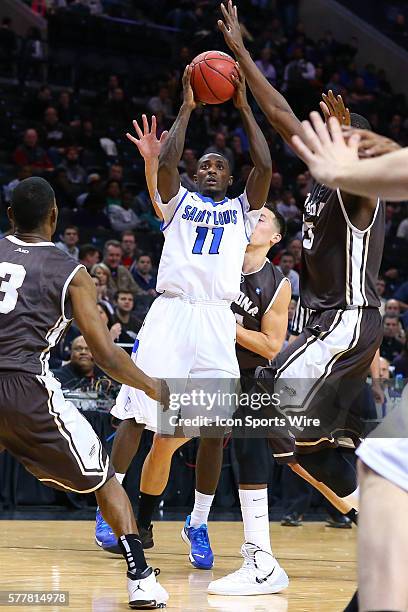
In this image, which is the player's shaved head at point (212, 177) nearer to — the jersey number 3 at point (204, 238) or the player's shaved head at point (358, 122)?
the jersey number 3 at point (204, 238)

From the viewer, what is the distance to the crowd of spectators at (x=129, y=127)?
13.0m

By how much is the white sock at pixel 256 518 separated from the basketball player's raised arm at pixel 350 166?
3198 mm

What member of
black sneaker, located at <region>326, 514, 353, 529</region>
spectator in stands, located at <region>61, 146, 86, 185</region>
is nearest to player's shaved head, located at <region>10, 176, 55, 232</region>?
black sneaker, located at <region>326, 514, 353, 529</region>

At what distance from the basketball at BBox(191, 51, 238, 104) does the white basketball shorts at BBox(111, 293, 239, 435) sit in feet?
4.04

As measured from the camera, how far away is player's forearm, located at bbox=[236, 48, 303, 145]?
4853 mm

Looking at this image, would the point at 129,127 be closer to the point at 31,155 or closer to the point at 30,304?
the point at 31,155

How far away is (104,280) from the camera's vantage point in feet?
37.9

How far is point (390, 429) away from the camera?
288 cm

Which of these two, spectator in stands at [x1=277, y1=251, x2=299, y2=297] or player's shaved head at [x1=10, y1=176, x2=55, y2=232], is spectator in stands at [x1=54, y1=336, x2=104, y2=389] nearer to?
spectator in stands at [x1=277, y1=251, x2=299, y2=297]

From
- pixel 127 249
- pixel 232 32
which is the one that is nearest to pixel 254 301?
pixel 232 32

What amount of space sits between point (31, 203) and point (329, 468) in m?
2.09

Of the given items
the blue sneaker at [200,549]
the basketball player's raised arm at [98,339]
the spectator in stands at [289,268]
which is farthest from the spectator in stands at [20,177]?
the basketball player's raised arm at [98,339]

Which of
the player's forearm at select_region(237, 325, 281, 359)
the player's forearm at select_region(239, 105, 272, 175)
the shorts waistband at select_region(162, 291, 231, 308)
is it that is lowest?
the player's forearm at select_region(237, 325, 281, 359)

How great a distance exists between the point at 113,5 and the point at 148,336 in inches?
612
